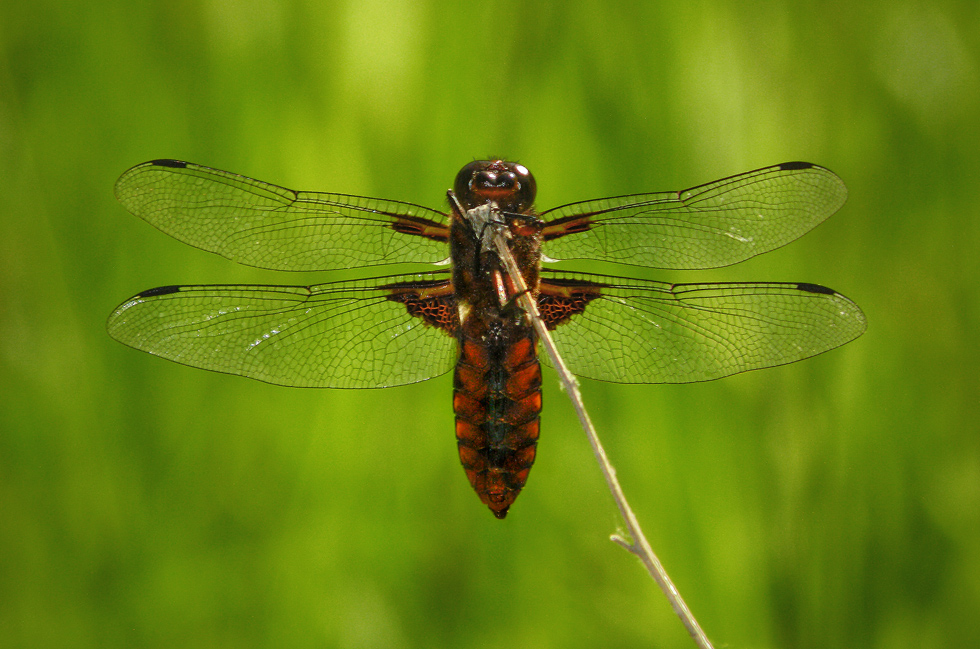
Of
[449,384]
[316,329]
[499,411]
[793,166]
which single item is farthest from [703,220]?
[316,329]

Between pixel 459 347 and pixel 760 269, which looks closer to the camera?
pixel 459 347

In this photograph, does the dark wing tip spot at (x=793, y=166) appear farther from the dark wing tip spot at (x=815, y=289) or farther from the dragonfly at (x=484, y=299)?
the dark wing tip spot at (x=815, y=289)

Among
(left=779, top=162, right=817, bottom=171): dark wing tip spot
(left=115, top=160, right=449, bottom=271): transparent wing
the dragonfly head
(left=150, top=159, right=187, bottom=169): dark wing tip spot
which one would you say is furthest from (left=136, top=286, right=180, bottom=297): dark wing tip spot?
(left=779, top=162, right=817, bottom=171): dark wing tip spot

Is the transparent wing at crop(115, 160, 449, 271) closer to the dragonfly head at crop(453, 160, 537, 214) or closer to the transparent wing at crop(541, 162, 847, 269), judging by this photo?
the dragonfly head at crop(453, 160, 537, 214)

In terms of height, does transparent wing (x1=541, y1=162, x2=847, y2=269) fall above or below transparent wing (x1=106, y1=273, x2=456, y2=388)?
above

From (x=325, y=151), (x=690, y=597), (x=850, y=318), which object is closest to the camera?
(x=850, y=318)

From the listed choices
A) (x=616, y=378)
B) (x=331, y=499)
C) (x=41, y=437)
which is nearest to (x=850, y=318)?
(x=616, y=378)

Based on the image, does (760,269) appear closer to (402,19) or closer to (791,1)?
(791,1)
